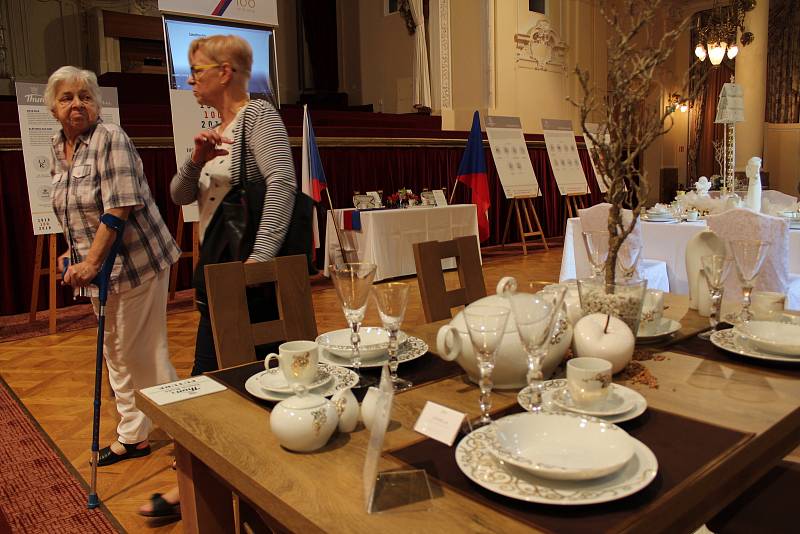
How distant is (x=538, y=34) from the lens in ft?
32.7

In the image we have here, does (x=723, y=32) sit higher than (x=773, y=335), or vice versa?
(x=723, y=32)

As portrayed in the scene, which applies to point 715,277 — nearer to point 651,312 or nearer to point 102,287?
point 651,312

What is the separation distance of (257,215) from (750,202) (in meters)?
2.75

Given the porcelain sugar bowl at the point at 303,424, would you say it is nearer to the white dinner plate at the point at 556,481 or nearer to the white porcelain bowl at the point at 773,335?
Answer: the white dinner plate at the point at 556,481

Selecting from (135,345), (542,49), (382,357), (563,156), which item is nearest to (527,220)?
(563,156)

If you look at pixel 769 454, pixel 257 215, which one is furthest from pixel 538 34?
pixel 769 454

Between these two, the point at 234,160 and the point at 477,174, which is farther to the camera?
the point at 477,174

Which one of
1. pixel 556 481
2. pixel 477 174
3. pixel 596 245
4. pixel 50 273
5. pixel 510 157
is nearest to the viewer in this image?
pixel 556 481

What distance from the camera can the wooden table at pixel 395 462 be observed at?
782 millimetres

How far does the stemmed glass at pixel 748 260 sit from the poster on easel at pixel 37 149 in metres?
4.13

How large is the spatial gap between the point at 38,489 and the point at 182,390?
1.43 metres

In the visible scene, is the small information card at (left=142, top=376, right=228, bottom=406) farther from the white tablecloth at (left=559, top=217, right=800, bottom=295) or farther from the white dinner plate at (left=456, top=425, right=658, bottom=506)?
the white tablecloth at (left=559, top=217, right=800, bottom=295)

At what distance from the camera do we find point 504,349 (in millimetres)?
1168

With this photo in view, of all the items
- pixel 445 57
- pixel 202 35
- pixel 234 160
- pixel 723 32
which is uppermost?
pixel 445 57
